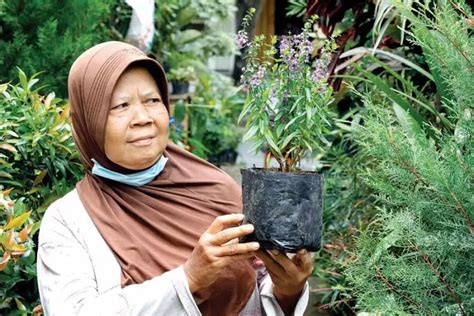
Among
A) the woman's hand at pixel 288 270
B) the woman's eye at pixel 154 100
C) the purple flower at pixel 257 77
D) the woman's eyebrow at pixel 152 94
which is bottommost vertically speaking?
the woman's hand at pixel 288 270

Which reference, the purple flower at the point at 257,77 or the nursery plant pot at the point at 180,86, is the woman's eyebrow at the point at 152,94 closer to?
the purple flower at the point at 257,77

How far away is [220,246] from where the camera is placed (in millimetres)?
2076

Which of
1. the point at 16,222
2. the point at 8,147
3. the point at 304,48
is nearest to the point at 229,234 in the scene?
the point at 304,48

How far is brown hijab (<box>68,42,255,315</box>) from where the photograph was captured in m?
2.37

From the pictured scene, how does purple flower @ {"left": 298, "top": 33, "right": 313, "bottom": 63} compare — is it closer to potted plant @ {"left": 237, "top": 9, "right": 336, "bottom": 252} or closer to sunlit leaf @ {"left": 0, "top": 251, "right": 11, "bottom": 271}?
potted plant @ {"left": 237, "top": 9, "right": 336, "bottom": 252}

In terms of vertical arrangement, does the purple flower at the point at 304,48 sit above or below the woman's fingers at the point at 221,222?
above

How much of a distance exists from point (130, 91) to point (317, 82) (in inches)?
22.4

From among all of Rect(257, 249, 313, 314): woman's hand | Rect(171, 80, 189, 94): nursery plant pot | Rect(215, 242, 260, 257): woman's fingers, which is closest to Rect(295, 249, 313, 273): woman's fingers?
Rect(257, 249, 313, 314): woman's hand

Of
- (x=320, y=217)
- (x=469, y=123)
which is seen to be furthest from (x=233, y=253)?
(x=469, y=123)

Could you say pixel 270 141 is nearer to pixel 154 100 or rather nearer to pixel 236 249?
pixel 236 249

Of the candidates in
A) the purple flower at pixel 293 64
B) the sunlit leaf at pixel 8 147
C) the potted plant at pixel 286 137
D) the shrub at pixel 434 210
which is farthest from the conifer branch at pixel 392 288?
the sunlit leaf at pixel 8 147

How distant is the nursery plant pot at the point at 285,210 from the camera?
6.75 feet

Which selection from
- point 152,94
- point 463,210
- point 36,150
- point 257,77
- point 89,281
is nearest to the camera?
point 463,210

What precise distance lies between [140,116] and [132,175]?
202 millimetres
